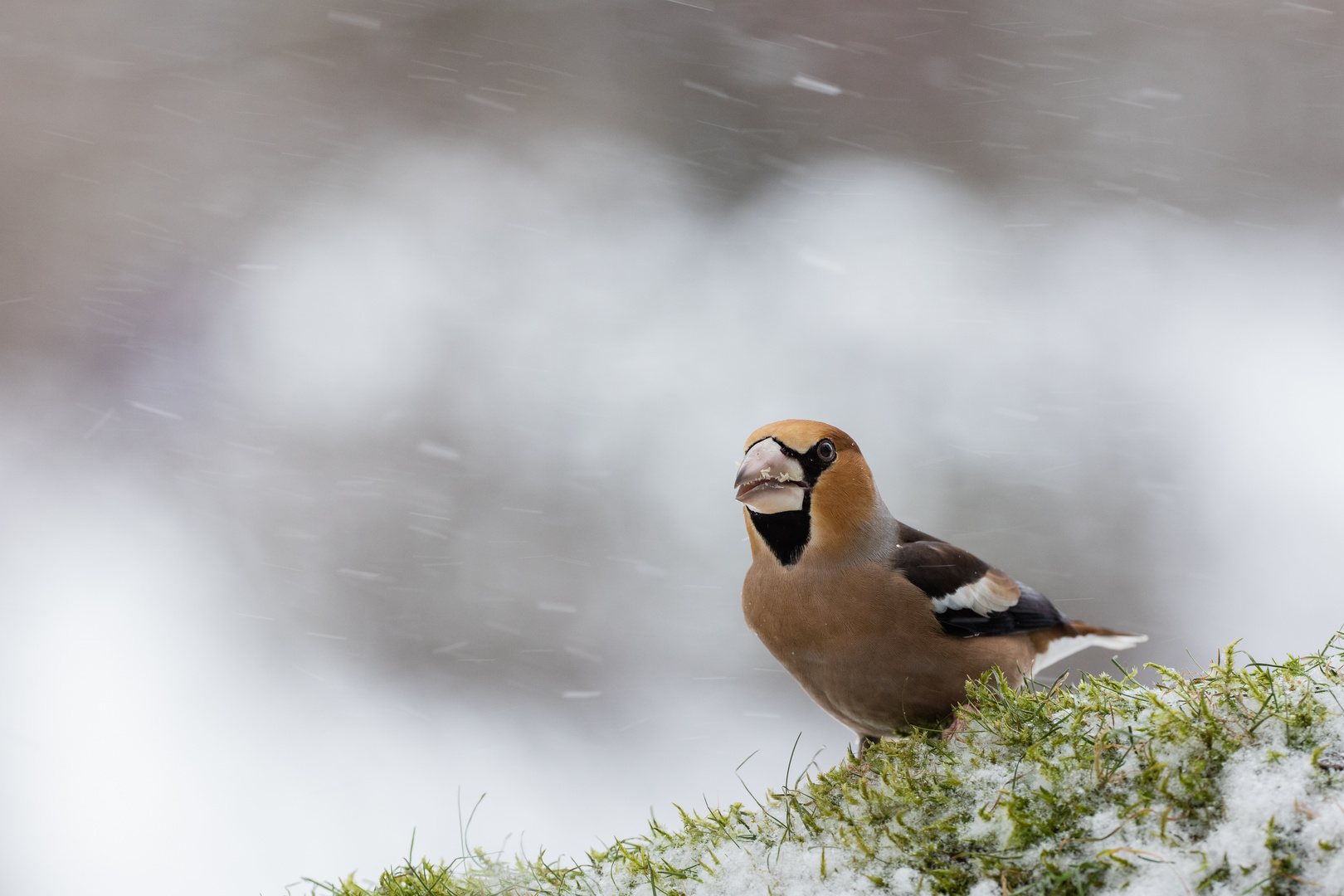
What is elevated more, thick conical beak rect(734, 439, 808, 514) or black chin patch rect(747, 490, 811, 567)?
thick conical beak rect(734, 439, 808, 514)

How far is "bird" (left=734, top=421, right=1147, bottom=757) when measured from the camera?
217cm

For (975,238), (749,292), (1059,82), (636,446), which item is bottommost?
(636,446)

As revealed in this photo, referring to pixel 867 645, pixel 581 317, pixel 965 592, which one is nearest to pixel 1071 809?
pixel 867 645

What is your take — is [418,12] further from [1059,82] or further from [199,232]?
[1059,82]

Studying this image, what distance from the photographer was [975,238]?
859 cm

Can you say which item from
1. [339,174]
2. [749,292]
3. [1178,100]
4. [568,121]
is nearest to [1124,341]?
[1178,100]

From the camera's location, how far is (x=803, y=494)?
7.61 feet

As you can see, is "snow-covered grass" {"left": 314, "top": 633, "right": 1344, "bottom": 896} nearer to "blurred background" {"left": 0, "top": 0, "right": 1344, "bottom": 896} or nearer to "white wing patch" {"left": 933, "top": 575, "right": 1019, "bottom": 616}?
"white wing patch" {"left": 933, "top": 575, "right": 1019, "bottom": 616}

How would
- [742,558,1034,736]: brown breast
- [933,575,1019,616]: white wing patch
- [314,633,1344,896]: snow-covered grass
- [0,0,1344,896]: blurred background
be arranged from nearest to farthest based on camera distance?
[314,633,1344,896]: snow-covered grass, [742,558,1034,736]: brown breast, [933,575,1019,616]: white wing patch, [0,0,1344,896]: blurred background

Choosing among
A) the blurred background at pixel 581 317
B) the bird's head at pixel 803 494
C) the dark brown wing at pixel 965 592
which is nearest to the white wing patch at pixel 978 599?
the dark brown wing at pixel 965 592

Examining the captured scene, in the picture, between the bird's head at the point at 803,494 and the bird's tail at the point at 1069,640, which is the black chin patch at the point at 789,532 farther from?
the bird's tail at the point at 1069,640

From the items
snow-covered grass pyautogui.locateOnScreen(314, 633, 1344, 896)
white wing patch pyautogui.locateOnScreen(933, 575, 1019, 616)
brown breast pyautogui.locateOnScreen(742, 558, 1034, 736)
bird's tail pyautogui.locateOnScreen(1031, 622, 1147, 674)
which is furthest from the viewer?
bird's tail pyautogui.locateOnScreen(1031, 622, 1147, 674)

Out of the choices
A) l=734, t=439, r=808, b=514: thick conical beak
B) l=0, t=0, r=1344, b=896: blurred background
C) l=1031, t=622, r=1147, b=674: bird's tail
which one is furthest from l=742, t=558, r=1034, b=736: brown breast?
l=0, t=0, r=1344, b=896: blurred background

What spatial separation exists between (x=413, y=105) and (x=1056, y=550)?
7.88 m
